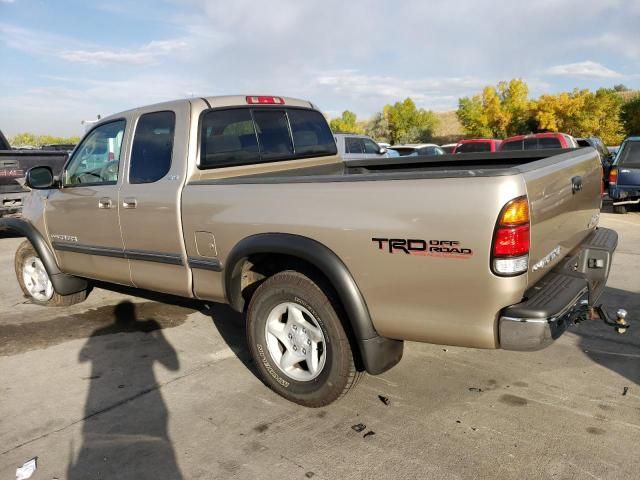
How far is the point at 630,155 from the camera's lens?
10766 mm

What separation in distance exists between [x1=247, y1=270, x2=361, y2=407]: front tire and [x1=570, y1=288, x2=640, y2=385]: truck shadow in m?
1.89

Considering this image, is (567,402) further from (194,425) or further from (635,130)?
(635,130)

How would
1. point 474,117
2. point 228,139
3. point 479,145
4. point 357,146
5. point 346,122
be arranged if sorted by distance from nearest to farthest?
point 228,139, point 357,146, point 479,145, point 474,117, point 346,122

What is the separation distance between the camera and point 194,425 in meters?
3.13

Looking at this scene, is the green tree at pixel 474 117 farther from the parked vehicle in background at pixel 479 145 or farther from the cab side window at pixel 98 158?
the cab side window at pixel 98 158

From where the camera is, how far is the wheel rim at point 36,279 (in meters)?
5.55

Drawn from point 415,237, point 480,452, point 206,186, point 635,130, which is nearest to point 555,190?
point 415,237

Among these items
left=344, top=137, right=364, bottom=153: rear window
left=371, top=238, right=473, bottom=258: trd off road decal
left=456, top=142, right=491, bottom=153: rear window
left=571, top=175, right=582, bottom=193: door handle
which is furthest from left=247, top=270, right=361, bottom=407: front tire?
left=456, top=142, right=491, bottom=153: rear window

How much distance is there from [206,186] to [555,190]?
7.17 ft

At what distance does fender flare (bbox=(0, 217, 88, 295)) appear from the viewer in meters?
5.13

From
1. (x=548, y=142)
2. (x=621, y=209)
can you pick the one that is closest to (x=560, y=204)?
(x=621, y=209)

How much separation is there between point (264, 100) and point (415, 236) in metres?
2.29

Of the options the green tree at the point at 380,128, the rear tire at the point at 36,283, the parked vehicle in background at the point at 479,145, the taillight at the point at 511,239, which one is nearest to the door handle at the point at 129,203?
the rear tire at the point at 36,283

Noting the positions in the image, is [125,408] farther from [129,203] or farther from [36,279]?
[36,279]
